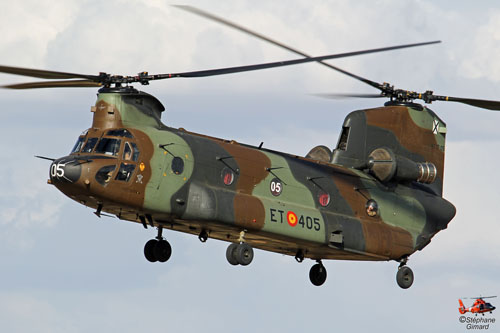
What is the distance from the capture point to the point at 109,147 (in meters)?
33.7

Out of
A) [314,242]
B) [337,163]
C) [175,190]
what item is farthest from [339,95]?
[175,190]

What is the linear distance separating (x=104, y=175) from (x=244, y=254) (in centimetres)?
517

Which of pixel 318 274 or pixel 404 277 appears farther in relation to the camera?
pixel 318 274

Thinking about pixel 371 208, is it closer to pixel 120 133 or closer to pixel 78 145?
pixel 120 133

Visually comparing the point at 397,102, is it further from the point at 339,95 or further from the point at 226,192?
the point at 226,192

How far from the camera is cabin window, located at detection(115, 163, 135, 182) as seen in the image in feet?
109

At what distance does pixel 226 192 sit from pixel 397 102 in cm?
1020

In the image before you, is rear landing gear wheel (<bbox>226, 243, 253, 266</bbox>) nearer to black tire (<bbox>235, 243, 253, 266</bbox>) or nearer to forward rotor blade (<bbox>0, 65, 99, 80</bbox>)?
black tire (<bbox>235, 243, 253, 266</bbox>)

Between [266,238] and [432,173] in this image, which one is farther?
[432,173]

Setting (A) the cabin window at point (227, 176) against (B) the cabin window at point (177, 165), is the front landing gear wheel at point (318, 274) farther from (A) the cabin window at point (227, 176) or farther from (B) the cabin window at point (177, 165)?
(B) the cabin window at point (177, 165)

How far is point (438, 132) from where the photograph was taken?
43219 mm

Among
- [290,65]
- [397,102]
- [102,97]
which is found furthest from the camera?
[397,102]

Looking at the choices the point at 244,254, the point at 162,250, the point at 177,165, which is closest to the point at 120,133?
the point at 177,165

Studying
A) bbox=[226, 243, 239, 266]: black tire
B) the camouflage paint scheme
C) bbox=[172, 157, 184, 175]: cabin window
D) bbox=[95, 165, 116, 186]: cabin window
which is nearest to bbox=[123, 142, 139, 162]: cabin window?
the camouflage paint scheme
